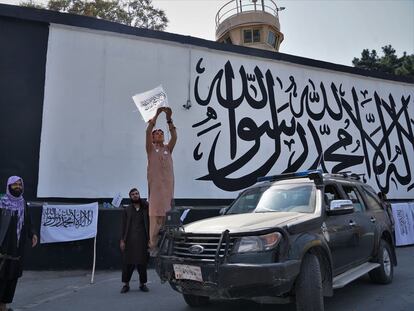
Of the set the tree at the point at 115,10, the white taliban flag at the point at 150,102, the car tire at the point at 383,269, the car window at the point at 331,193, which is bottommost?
the car tire at the point at 383,269

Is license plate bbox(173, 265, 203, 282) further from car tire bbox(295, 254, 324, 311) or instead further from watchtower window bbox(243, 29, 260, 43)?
watchtower window bbox(243, 29, 260, 43)

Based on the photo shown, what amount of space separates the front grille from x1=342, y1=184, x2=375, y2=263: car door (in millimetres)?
2252

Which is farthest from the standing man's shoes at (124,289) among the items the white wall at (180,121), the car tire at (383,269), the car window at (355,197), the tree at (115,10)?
the tree at (115,10)

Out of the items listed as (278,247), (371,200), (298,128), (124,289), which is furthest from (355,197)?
(298,128)

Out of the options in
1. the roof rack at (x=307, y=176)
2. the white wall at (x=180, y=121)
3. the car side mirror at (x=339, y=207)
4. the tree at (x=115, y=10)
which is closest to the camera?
the car side mirror at (x=339, y=207)

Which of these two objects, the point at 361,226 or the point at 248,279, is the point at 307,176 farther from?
the point at 248,279

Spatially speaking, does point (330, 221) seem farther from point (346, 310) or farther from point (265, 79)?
point (265, 79)

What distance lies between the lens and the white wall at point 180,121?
9445mm

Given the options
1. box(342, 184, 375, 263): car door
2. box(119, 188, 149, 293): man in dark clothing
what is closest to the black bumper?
box(342, 184, 375, 263): car door

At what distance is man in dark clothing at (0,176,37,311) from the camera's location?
530 cm

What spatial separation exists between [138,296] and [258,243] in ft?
9.33

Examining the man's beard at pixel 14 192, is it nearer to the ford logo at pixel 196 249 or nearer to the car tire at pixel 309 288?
the ford logo at pixel 196 249

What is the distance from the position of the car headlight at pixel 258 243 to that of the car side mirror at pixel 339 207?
3.53 ft

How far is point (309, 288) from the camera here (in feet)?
14.3
